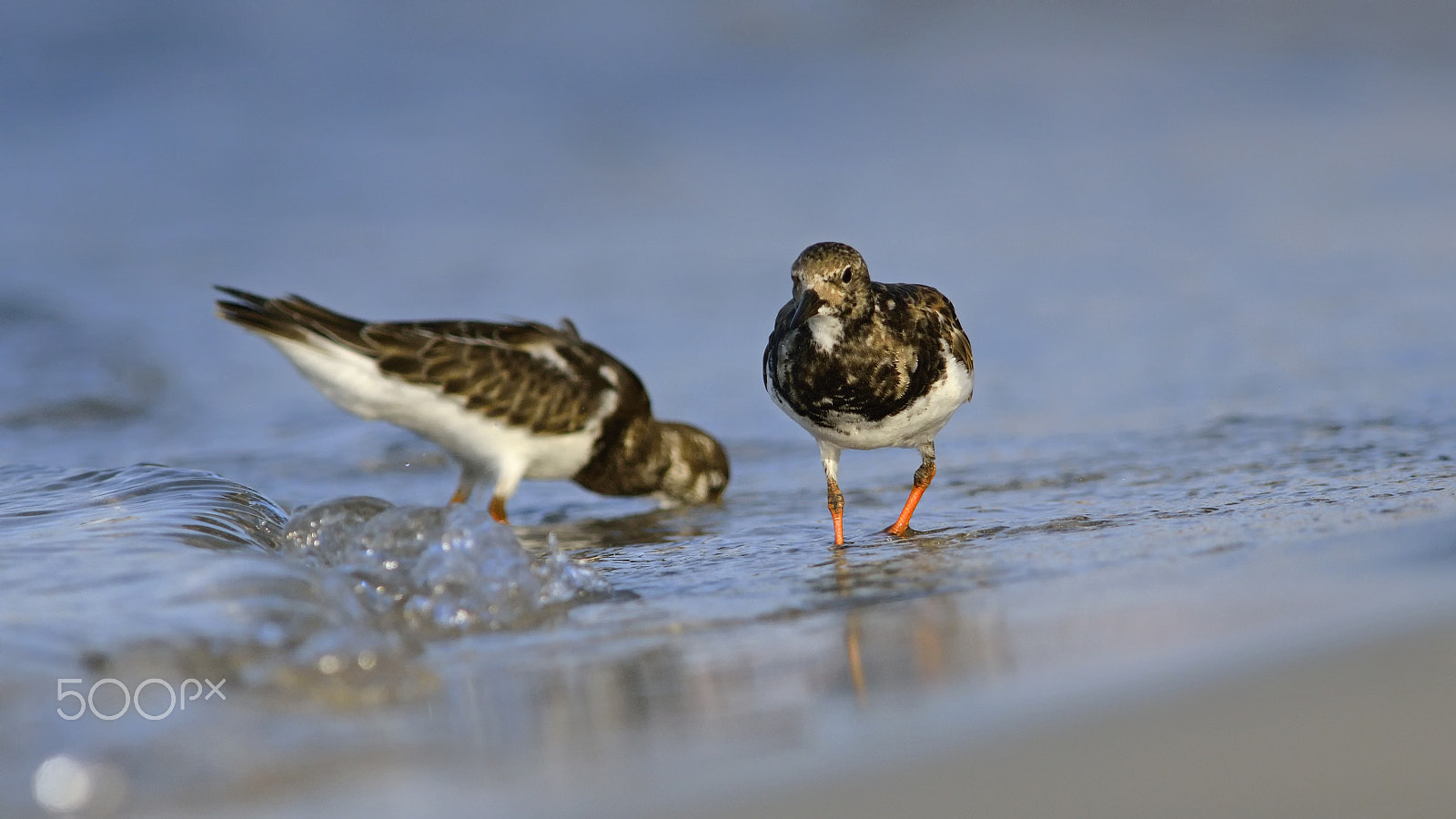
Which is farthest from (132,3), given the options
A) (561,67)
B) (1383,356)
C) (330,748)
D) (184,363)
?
(330,748)

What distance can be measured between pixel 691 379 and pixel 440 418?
253cm

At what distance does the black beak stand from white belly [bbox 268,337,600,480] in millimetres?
1347

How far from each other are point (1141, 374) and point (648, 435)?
2.36 m

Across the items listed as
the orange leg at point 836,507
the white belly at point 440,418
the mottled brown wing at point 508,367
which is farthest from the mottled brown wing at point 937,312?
the white belly at point 440,418

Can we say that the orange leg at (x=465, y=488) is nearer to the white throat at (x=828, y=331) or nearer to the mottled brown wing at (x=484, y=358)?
the mottled brown wing at (x=484, y=358)

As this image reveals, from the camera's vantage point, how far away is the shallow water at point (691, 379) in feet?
8.00

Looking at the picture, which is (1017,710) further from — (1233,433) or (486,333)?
(1233,433)

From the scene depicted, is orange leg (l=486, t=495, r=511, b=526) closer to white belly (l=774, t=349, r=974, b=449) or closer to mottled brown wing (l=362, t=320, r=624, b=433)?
mottled brown wing (l=362, t=320, r=624, b=433)

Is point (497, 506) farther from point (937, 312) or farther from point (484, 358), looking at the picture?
point (937, 312)

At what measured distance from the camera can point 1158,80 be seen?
13430 millimetres

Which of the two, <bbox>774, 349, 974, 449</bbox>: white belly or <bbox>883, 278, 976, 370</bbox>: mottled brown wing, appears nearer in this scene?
<bbox>774, 349, 974, 449</bbox>: white belly

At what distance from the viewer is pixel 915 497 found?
173 inches

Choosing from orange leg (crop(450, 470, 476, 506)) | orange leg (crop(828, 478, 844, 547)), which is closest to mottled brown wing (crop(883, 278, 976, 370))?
orange leg (crop(828, 478, 844, 547))

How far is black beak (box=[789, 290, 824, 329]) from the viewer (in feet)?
12.3
